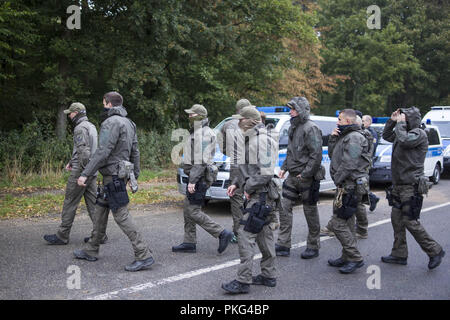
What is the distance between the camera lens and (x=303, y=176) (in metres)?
5.95

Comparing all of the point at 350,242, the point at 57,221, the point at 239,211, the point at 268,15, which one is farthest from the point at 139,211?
the point at 268,15

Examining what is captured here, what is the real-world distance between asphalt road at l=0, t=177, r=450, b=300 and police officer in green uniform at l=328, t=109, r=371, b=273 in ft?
0.66

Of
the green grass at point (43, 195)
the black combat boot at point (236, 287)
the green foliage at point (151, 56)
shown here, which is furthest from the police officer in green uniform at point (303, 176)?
the green foliage at point (151, 56)

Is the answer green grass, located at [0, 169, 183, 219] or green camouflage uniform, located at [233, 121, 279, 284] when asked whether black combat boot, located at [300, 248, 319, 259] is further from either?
green grass, located at [0, 169, 183, 219]

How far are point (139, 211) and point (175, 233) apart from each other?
209cm

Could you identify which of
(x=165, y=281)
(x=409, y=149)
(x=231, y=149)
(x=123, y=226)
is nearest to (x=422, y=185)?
(x=409, y=149)

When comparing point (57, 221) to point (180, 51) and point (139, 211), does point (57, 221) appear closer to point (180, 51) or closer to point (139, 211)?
point (139, 211)

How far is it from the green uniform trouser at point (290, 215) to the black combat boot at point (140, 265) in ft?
5.88

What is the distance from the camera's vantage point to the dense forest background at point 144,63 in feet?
43.3

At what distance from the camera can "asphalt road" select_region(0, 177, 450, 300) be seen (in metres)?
4.57

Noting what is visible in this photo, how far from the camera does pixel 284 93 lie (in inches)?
808

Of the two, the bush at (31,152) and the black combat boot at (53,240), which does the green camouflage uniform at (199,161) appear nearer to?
the black combat boot at (53,240)

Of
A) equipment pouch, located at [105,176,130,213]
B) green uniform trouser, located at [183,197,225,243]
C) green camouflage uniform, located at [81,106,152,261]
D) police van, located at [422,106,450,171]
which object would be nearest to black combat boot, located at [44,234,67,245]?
green camouflage uniform, located at [81,106,152,261]
